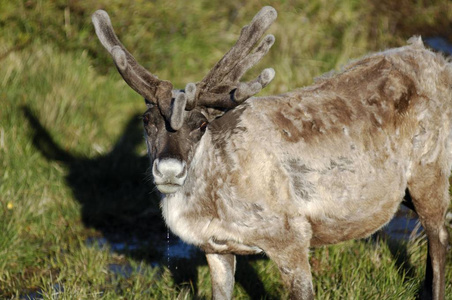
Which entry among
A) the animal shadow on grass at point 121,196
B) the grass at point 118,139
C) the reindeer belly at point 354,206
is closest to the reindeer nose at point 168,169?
the reindeer belly at point 354,206

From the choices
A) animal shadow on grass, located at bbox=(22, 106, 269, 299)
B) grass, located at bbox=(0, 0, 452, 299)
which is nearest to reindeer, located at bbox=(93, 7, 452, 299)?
grass, located at bbox=(0, 0, 452, 299)

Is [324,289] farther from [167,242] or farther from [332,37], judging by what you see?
[332,37]

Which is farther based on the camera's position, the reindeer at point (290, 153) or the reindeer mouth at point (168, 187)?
the reindeer at point (290, 153)

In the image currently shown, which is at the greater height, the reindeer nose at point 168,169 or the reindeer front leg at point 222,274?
the reindeer nose at point 168,169

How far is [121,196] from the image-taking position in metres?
9.05

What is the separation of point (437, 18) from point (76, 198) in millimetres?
7879

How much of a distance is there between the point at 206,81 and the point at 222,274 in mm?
1568

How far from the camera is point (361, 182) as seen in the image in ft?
19.0

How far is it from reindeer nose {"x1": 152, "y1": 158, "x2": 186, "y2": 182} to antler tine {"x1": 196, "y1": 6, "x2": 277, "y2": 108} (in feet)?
1.93

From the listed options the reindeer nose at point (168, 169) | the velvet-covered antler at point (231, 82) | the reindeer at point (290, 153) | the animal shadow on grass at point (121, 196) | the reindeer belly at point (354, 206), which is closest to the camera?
the reindeer nose at point (168, 169)

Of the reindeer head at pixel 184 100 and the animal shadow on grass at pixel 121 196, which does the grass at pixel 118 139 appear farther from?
the reindeer head at pixel 184 100

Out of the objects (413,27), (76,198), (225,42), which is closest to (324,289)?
(76,198)

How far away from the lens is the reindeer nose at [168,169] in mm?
4977

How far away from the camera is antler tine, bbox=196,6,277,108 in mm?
5238
